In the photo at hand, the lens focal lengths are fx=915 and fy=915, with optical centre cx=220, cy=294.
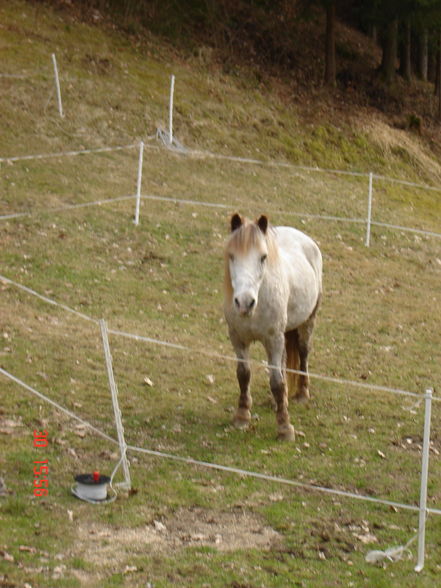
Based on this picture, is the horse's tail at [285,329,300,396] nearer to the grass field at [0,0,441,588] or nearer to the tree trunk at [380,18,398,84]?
the grass field at [0,0,441,588]

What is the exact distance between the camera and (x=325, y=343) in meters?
12.5

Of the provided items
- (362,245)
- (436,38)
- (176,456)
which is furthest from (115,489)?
(436,38)

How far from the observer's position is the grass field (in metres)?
6.86

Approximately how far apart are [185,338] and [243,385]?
3.06m

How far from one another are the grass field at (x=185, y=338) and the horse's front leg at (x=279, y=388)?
176mm

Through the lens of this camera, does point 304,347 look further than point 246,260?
Yes

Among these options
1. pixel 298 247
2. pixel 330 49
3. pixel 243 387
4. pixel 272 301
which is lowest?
pixel 243 387

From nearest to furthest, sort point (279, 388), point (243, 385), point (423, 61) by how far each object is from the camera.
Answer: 1. point (279, 388)
2. point (243, 385)
3. point (423, 61)

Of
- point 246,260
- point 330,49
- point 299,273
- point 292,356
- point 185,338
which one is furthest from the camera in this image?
point 330,49

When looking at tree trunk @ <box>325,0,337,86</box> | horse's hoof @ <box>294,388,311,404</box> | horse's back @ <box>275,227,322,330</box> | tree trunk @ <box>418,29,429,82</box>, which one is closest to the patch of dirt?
horse's back @ <box>275,227,322,330</box>

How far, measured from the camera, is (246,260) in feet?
26.9

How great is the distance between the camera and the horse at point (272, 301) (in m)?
8.22

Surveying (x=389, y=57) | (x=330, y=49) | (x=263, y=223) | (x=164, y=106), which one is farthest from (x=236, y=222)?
(x=389, y=57)

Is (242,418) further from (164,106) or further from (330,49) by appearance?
(330,49)
